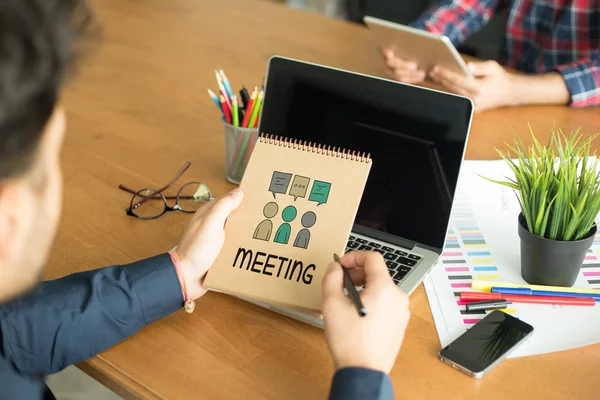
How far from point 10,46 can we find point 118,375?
0.45 meters

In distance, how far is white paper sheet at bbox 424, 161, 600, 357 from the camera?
894mm

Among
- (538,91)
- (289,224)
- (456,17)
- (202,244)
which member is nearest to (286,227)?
(289,224)

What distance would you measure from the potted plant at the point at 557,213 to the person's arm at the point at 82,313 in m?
0.49

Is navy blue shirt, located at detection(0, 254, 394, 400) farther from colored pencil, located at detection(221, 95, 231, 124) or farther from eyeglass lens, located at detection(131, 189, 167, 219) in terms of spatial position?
colored pencil, located at detection(221, 95, 231, 124)

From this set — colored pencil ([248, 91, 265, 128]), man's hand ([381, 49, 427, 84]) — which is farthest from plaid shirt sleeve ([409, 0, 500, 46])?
colored pencil ([248, 91, 265, 128])

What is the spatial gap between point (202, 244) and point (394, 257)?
283mm

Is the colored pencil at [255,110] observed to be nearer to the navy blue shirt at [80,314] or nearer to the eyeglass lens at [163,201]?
the eyeglass lens at [163,201]

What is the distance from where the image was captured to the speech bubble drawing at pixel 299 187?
0.94 m

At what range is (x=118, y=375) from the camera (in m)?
0.83

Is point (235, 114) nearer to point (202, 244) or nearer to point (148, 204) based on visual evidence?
point (148, 204)

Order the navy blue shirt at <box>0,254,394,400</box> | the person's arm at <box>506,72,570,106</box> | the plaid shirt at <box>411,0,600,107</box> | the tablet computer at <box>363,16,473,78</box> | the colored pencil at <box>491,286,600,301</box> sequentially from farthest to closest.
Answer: the plaid shirt at <box>411,0,600,107</box>, the person's arm at <box>506,72,570,106</box>, the tablet computer at <box>363,16,473,78</box>, the colored pencil at <box>491,286,600,301</box>, the navy blue shirt at <box>0,254,394,400</box>

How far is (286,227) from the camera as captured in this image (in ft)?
3.03

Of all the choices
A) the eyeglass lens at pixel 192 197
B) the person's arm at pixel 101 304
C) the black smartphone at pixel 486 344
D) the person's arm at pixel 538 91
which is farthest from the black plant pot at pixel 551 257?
the person's arm at pixel 538 91

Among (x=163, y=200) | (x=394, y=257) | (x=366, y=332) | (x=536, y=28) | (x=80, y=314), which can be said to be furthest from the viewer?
(x=536, y=28)
